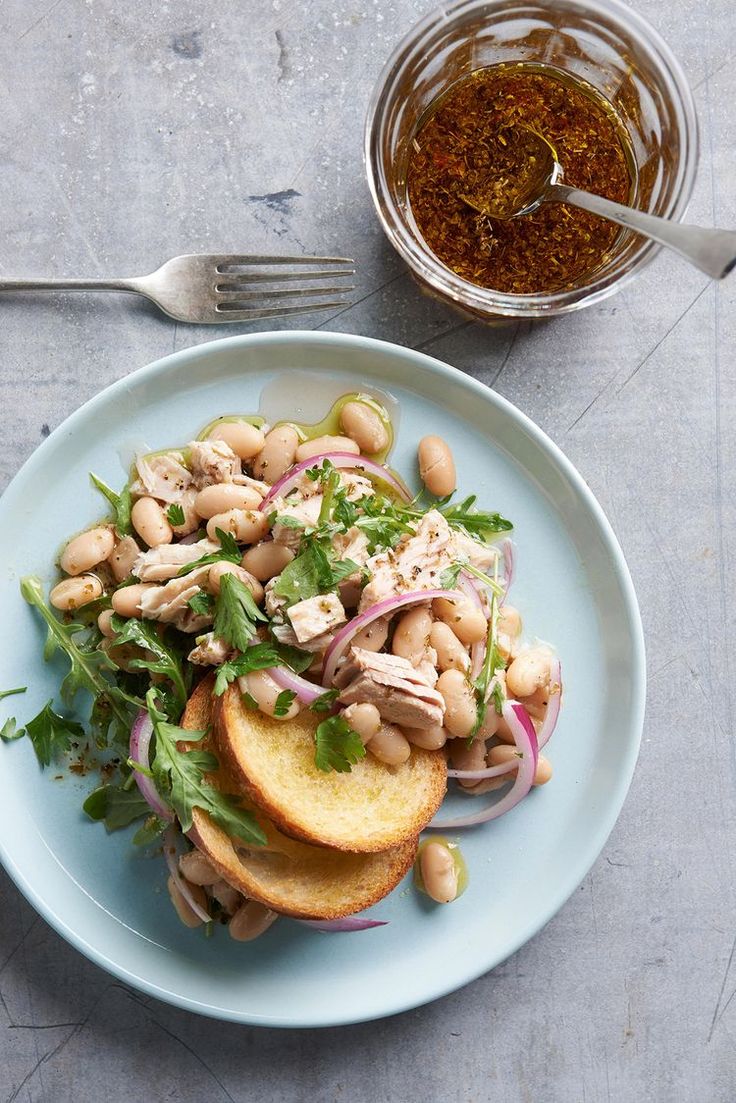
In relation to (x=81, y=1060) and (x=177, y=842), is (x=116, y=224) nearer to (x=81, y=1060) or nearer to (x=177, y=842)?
(x=177, y=842)

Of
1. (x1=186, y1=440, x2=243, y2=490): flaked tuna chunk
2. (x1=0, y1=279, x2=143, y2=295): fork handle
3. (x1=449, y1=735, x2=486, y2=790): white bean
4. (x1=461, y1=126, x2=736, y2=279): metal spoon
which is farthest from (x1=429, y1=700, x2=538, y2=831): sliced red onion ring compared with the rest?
(x1=0, y1=279, x2=143, y2=295): fork handle

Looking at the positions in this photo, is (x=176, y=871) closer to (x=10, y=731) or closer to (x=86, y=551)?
(x=10, y=731)

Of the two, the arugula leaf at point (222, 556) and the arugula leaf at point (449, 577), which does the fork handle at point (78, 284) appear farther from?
the arugula leaf at point (449, 577)

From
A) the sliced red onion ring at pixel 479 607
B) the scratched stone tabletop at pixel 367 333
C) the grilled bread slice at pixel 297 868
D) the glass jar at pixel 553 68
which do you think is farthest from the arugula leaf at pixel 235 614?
the glass jar at pixel 553 68

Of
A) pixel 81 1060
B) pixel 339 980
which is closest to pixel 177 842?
pixel 339 980

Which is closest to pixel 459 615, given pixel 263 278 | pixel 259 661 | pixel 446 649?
pixel 446 649

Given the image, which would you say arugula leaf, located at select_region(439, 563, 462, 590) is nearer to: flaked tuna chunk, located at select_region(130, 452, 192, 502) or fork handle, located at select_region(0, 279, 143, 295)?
flaked tuna chunk, located at select_region(130, 452, 192, 502)
